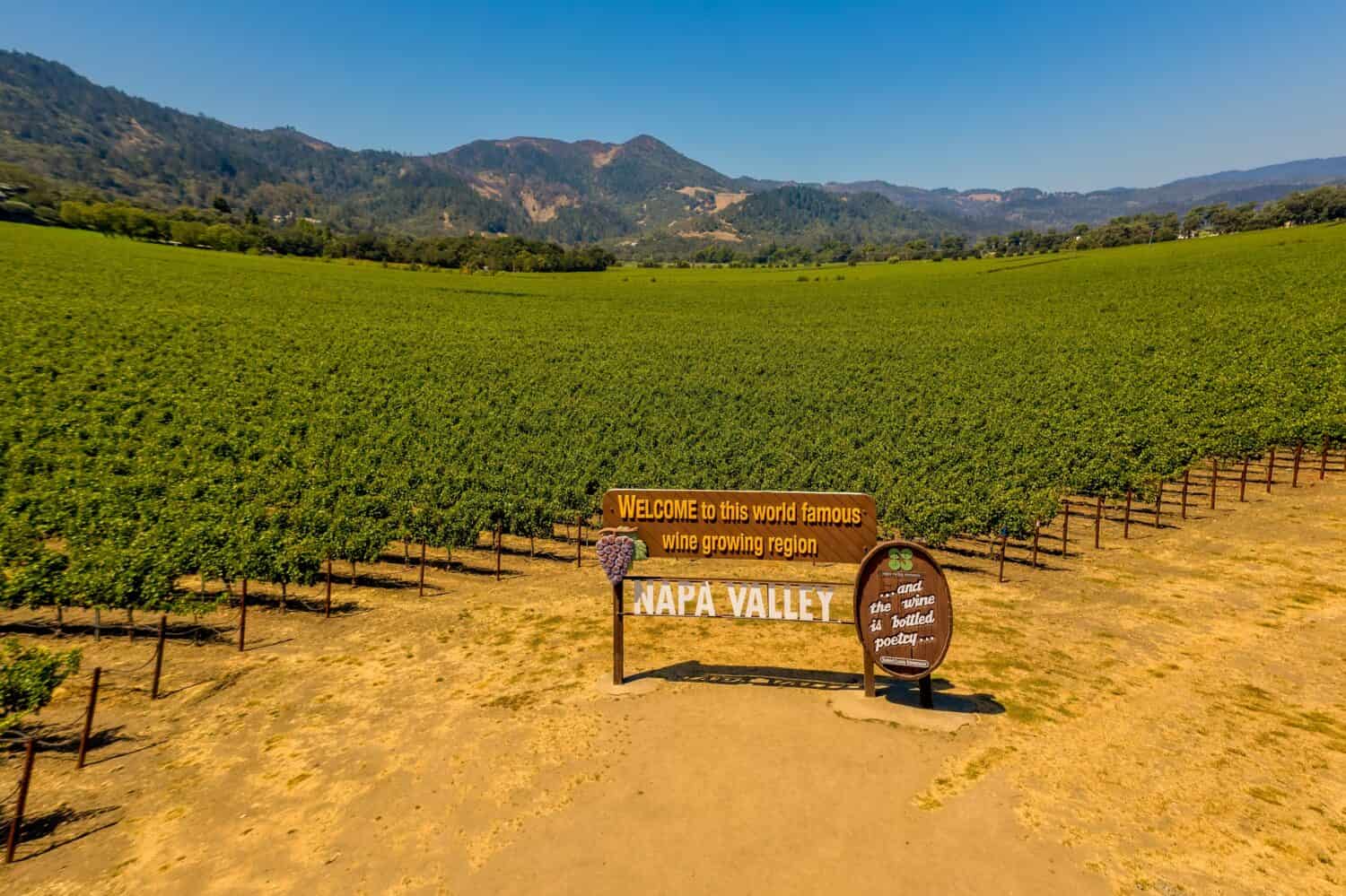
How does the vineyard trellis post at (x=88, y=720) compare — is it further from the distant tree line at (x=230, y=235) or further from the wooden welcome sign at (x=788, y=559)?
the distant tree line at (x=230, y=235)

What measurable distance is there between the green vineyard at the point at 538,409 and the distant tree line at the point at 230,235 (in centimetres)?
7041

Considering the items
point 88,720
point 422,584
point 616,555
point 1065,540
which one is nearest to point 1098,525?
point 1065,540

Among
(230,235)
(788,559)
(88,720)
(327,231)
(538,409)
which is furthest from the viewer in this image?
(327,231)

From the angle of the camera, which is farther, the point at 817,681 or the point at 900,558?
the point at 817,681

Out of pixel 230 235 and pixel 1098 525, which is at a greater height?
pixel 230 235

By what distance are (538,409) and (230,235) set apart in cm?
16149

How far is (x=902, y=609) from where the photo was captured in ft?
49.6

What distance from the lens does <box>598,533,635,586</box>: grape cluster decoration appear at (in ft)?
53.3

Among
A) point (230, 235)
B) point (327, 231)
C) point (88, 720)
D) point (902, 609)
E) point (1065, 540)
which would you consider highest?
point (327, 231)

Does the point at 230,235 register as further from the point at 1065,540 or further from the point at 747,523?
the point at 1065,540

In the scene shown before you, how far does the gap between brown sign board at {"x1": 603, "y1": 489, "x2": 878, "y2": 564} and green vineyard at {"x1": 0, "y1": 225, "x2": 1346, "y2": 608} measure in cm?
1232

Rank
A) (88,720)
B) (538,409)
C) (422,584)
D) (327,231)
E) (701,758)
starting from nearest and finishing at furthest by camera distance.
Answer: (88,720) < (701,758) < (422,584) < (538,409) < (327,231)

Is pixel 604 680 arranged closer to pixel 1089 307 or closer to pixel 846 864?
pixel 846 864

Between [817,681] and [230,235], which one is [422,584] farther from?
[230,235]
